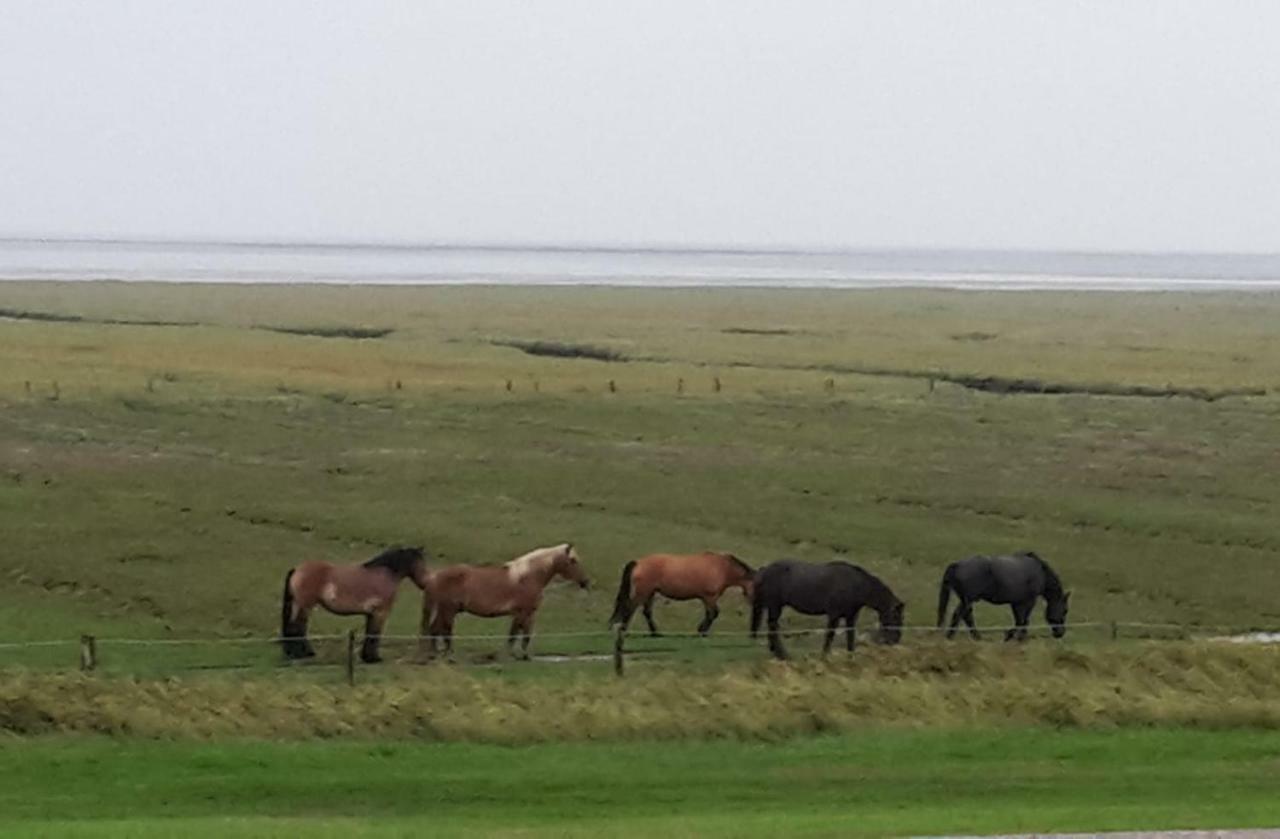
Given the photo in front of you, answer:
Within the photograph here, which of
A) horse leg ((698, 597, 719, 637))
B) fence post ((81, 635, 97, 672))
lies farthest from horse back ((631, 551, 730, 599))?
fence post ((81, 635, 97, 672))

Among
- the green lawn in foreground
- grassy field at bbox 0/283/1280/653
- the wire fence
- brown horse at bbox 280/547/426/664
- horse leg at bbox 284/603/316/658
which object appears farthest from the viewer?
grassy field at bbox 0/283/1280/653

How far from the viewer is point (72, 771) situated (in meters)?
17.6

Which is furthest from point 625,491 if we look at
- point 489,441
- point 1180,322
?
point 1180,322

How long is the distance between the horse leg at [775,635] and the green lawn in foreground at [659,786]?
16.6ft

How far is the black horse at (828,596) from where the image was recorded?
2541 centimetres

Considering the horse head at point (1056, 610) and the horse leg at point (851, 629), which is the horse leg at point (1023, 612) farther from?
the horse leg at point (851, 629)

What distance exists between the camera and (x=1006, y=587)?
2675 centimetres

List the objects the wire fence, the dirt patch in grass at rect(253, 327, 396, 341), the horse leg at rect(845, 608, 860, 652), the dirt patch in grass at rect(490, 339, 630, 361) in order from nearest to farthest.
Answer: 1. the wire fence
2. the horse leg at rect(845, 608, 860, 652)
3. the dirt patch in grass at rect(490, 339, 630, 361)
4. the dirt patch in grass at rect(253, 327, 396, 341)

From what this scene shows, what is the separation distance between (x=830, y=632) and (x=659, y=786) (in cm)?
794

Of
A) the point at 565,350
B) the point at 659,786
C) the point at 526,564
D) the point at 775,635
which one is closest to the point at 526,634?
the point at 526,564

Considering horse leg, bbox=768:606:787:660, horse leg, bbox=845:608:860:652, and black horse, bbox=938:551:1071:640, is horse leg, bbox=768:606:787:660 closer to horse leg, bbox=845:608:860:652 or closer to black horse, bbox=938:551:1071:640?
horse leg, bbox=845:608:860:652

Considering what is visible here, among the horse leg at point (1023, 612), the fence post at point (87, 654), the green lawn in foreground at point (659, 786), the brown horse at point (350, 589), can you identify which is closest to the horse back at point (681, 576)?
the brown horse at point (350, 589)

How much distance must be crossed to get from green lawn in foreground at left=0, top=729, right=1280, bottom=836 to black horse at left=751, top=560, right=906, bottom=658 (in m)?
5.60

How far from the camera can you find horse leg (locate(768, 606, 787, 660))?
974 inches
